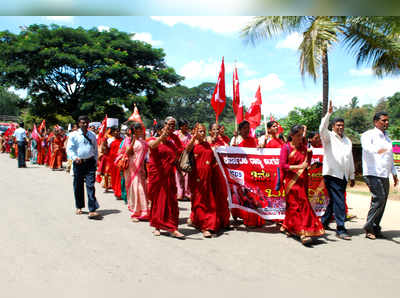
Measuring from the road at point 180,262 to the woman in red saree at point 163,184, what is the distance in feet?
0.75

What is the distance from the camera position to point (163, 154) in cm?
507

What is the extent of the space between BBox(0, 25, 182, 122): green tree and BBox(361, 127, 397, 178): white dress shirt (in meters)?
24.0

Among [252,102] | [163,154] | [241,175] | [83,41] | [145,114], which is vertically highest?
[83,41]

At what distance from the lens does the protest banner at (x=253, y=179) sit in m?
5.57

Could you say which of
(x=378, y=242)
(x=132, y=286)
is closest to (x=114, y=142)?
(x=132, y=286)

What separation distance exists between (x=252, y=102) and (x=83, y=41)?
2426 centimetres

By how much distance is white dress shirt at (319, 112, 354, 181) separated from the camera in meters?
5.05

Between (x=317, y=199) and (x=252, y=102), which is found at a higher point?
(x=252, y=102)

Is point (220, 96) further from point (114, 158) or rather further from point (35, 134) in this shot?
point (35, 134)

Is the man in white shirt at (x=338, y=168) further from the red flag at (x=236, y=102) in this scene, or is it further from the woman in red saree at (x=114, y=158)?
the woman in red saree at (x=114, y=158)

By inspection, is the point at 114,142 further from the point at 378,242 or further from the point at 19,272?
the point at 378,242

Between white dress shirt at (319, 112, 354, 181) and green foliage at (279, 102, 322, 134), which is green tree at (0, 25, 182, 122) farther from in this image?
white dress shirt at (319, 112, 354, 181)

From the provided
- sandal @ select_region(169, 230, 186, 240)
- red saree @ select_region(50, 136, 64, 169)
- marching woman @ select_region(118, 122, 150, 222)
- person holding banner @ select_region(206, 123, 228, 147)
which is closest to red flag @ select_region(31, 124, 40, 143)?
red saree @ select_region(50, 136, 64, 169)

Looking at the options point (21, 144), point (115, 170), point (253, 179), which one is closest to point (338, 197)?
point (253, 179)
